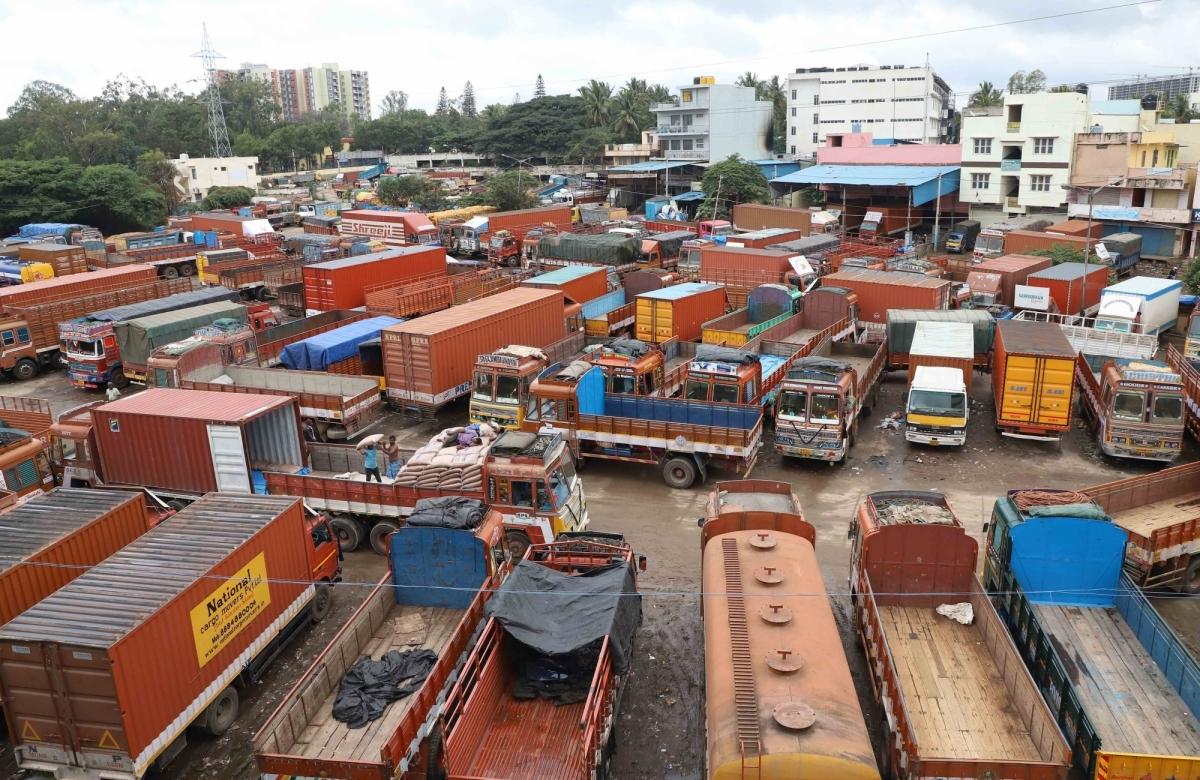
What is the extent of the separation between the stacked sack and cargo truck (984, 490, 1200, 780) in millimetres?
8482

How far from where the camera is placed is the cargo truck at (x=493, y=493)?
14.0 metres

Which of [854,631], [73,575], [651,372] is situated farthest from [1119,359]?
[73,575]

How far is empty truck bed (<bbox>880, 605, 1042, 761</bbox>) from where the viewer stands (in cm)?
904

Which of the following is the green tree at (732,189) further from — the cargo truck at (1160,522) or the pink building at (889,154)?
the cargo truck at (1160,522)

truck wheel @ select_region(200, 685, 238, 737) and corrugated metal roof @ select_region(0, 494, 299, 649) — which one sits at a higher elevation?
corrugated metal roof @ select_region(0, 494, 299, 649)

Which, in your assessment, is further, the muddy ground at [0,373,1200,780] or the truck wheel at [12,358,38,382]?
the truck wheel at [12,358,38,382]

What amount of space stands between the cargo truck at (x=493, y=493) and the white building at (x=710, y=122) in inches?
2779

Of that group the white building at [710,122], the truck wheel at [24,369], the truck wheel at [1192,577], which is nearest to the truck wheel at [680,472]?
the truck wheel at [1192,577]

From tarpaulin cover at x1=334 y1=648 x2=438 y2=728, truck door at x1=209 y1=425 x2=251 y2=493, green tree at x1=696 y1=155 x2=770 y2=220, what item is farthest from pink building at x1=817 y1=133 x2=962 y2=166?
tarpaulin cover at x1=334 y1=648 x2=438 y2=728

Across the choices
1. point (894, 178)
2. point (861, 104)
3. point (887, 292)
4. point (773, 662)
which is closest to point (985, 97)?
point (861, 104)

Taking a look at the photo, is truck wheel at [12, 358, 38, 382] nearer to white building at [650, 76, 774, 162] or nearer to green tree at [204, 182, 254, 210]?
Answer: green tree at [204, 182, 254, 210]

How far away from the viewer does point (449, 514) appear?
38.9ft

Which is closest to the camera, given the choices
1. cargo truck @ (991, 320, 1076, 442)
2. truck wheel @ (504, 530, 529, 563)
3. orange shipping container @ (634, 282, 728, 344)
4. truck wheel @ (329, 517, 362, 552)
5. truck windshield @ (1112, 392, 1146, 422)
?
truck wheel @ (504, 530, 529, 563)

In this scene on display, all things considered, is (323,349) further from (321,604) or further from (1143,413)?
(1143,413)
